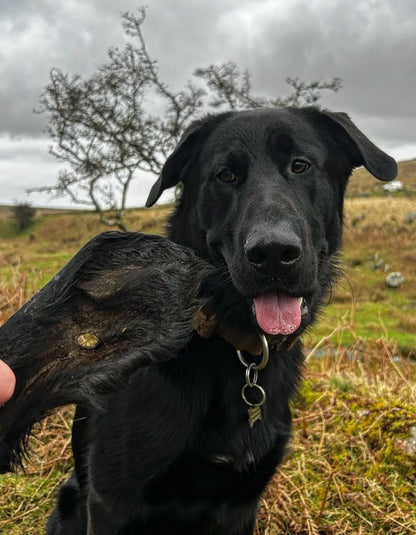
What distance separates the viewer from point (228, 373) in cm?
220

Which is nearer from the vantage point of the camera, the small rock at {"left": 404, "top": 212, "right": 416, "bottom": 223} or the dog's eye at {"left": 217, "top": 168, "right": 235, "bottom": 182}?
the dog's eye at {"left": 217, "top": 168, "right": 235, "bottom": 182}

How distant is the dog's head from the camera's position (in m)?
2.01

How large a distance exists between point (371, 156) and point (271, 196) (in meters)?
0.71

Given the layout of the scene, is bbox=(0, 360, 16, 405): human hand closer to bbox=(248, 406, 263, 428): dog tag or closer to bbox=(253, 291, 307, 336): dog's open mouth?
bbox=(253, 291, 307, 336): dog's open mouth

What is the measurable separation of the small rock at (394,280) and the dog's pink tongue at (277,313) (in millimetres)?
15996

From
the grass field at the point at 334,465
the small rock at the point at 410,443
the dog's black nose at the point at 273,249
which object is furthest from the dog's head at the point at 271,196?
the small rock at the point at 410,443

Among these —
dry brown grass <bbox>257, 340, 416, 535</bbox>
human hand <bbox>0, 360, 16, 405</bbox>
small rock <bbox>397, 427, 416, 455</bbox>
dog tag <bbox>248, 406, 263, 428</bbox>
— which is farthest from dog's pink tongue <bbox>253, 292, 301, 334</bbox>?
small rock <bbox>397, 427, 416, 455</bbox>

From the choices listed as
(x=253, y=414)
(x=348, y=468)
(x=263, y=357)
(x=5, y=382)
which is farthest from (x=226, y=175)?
(x=348, y=468)

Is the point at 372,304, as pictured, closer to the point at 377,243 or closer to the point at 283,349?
the point at 377,243

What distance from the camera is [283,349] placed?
Result: 240 cm

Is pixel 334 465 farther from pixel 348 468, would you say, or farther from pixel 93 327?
pixel 93 327

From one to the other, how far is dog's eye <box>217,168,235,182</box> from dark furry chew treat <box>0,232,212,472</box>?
126 cm

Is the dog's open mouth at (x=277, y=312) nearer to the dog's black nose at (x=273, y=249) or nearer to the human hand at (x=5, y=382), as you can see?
the dog's black nose at (x=273, y=249)

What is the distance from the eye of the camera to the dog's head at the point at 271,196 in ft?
6.58
